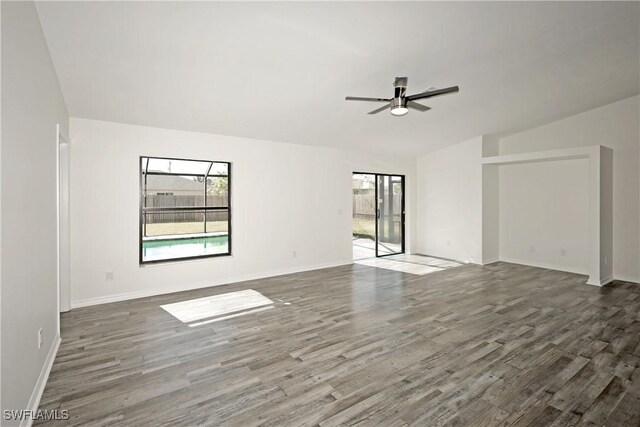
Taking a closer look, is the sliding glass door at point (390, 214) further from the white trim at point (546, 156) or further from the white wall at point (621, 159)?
the white wall at point (621, 159)

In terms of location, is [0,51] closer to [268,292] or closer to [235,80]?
[235,80]

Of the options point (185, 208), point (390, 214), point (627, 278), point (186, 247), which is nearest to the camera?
point (185, 208)

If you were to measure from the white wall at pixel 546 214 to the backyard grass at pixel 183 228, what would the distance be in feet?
19.7

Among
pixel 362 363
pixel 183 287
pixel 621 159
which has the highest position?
Answer: pixel 621 159

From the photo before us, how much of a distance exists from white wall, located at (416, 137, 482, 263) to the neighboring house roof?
540 cm

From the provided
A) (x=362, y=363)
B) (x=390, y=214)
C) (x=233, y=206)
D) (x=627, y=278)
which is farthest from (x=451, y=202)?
(x=362, y=363)

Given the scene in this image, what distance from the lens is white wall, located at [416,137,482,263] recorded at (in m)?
6.94

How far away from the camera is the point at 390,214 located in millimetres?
8109

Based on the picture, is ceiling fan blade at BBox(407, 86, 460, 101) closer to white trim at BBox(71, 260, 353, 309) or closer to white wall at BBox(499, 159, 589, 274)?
white trim at BBox(71, 260, 353, 309)

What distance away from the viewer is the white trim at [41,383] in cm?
201

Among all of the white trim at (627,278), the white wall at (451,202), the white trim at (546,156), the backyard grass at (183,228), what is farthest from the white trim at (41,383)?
the white trim at (627,278)

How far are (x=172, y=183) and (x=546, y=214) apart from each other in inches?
279

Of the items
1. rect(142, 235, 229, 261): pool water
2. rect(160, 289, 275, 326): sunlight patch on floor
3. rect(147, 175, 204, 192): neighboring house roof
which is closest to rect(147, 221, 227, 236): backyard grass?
rect(142, 235, 229, 261): pool water

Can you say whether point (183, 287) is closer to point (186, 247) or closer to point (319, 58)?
point (186, 247)
